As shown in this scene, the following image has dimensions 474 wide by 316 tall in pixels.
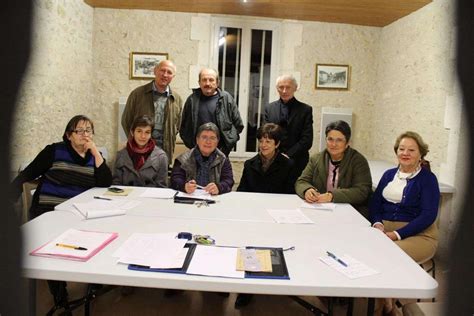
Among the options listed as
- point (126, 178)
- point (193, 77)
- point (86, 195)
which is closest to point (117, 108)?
point (193, 77)

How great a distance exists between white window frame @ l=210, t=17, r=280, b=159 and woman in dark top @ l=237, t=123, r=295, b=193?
1.79 meters

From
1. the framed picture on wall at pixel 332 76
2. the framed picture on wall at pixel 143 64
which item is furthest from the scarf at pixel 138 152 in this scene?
the framed picture on wall at pixel 332 76

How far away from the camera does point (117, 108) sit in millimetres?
4383

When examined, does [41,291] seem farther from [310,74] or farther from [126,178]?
[310,74]

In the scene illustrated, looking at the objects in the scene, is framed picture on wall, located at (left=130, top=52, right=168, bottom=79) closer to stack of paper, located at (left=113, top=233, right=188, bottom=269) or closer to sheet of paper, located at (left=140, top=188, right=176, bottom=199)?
sheet of paper, located at (left=140, top=188, right=176, bottom=199)

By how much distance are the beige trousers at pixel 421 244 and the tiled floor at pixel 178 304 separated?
263 millimetres

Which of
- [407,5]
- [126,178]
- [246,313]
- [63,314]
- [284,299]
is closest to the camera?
[63,314]

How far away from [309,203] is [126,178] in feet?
3.94

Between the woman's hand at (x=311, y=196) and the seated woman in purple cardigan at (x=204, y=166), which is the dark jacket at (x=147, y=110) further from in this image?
the woman's hand at (x=311, y=196)

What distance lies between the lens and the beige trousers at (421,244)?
213 centimetres

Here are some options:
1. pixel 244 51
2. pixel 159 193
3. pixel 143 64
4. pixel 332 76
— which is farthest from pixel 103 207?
pixel 332 76

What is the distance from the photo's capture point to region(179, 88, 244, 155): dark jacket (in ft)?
10.9

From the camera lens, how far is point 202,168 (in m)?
2.70

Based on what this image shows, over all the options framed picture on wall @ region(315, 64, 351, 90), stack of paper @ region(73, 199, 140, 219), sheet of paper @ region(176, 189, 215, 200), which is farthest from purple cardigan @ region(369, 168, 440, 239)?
framed picture on wall @ region(315, 64, 351, 90)
